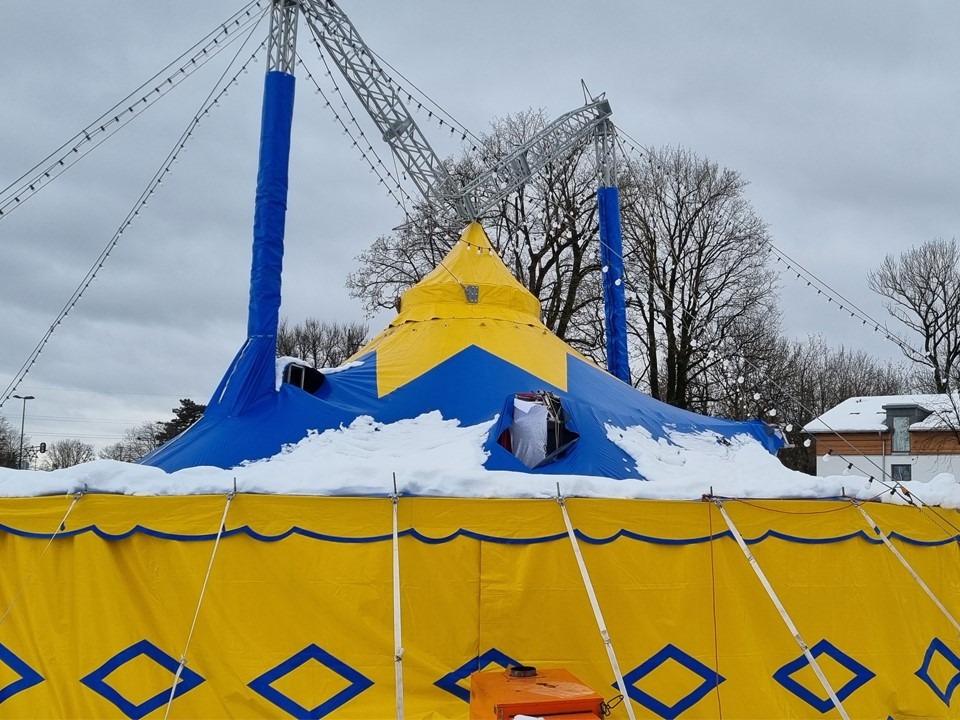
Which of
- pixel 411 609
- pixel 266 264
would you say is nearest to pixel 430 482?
pixel 411 609

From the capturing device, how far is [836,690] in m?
5.14

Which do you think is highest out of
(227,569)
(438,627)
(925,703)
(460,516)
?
(460,516)

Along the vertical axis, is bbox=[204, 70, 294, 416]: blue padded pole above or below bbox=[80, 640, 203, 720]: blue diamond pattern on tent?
above

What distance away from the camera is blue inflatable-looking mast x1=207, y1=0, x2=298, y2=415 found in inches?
279

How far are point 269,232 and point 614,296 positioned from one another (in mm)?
5156

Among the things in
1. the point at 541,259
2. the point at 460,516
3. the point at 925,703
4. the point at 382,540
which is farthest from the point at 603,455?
the point at 541,259

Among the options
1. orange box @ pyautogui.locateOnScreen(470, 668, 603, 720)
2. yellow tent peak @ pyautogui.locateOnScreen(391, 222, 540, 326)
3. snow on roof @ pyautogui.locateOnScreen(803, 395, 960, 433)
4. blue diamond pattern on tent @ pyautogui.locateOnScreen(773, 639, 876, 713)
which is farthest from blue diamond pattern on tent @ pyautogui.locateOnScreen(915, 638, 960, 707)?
snow on roof @ pyautogui.locateOnScreen(803, 395, 960, 433)

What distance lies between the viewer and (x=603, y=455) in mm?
6551

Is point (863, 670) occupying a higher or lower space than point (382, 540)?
lower

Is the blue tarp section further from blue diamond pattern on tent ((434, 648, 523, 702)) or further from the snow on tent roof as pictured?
blue diamond pattern on tent ((434, 648, 523, 702))

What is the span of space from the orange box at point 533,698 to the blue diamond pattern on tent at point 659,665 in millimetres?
714

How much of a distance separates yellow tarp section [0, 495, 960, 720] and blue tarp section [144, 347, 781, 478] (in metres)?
1.27

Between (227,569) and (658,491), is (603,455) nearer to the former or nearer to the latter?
(658,491)

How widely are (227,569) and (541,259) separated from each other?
16.9 meters
